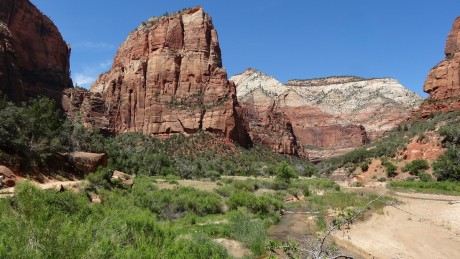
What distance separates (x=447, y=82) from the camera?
70438 mm

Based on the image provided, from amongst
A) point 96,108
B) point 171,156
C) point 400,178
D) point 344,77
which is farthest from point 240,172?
point 344,77

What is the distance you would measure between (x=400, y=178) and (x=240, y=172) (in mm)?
27545

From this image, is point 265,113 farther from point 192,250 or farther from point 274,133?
point 192,250

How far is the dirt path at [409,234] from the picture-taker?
16.0 meters

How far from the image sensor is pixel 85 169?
2928 centimetres

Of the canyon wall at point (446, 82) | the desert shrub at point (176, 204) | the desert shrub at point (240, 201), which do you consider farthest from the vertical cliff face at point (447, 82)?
the desert shrub at point (176, 204)

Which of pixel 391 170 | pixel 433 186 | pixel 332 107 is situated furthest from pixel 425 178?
pixel 332 107

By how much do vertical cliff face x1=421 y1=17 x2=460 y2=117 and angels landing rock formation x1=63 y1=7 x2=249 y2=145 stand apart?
3932cm

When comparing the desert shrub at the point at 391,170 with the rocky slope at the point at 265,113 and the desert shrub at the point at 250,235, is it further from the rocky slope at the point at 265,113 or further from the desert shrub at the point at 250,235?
the rocky slope at the point at 265,113

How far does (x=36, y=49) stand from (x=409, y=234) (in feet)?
244

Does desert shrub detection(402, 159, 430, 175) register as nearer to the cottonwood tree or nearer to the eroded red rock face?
the cottonwood tree

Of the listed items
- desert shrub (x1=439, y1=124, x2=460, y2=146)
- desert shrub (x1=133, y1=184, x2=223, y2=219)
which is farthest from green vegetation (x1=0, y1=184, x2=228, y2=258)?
desert shrub (x1=439, y1=124, x2=460, y2=146)

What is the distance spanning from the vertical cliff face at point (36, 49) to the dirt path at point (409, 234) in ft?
181

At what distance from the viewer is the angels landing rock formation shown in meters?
81.5
